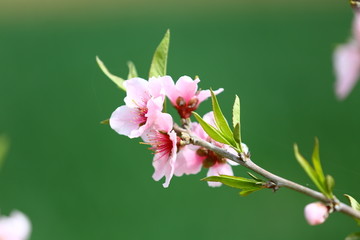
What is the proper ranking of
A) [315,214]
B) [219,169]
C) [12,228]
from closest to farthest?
[315,214] → [219,169] → [12,228]

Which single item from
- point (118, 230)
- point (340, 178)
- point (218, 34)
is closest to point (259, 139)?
point (340, 178)

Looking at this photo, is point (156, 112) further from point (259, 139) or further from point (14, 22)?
point (14, 22)

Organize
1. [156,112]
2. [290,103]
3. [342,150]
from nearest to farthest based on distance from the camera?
[156,112]
[342,150]
[290,103]

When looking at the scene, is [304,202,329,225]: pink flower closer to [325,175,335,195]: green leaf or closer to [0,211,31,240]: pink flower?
[325,175,335,195]: green leaf

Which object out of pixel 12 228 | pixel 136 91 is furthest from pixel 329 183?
pixel 12 228

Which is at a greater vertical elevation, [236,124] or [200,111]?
[236,124]

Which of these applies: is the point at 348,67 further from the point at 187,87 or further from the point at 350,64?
the point at 187,87
